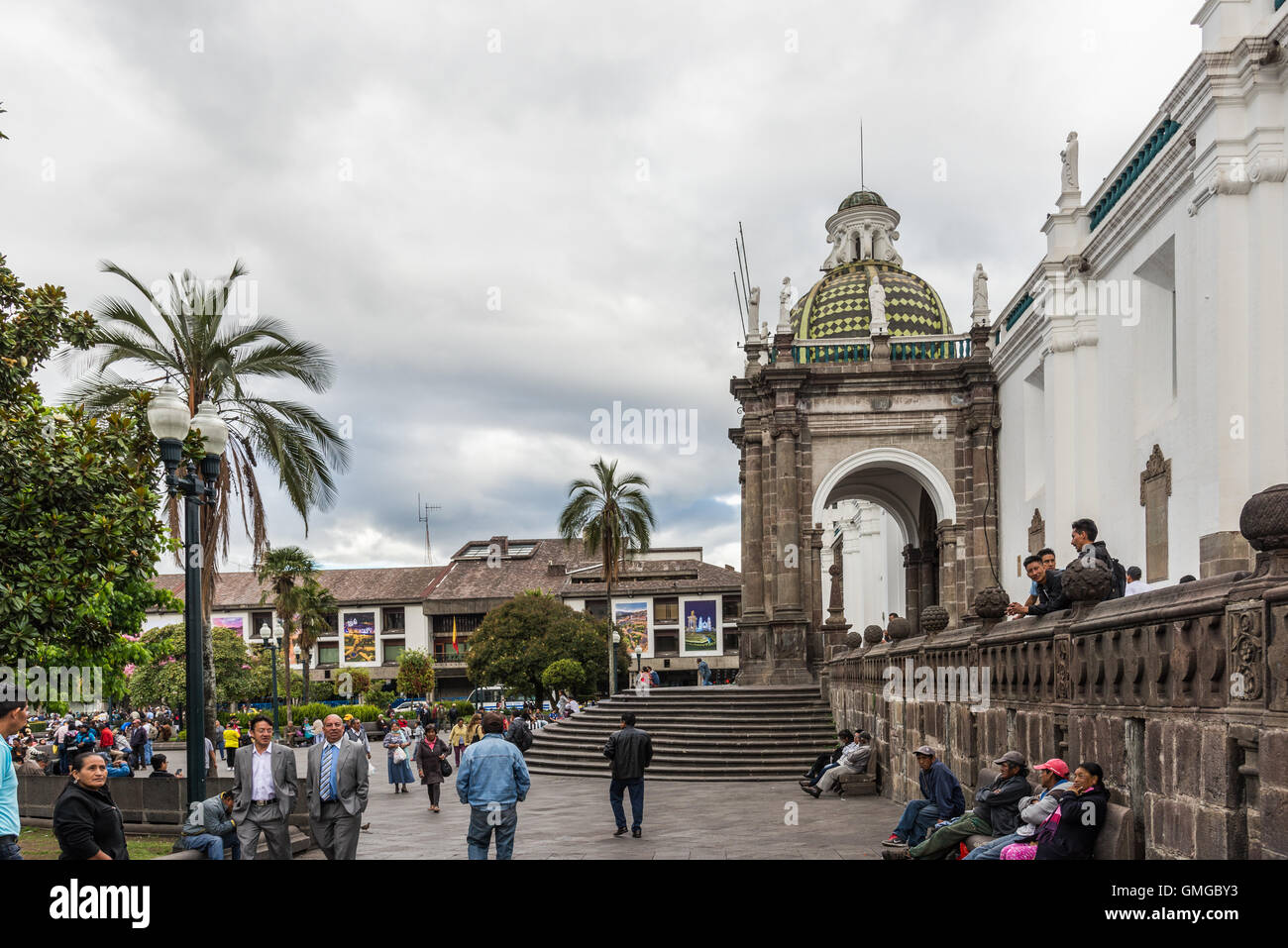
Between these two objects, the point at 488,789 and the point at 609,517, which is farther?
the point at 609,517

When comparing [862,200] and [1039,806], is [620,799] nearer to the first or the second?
[1039,806]

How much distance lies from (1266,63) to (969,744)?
28.9 ft

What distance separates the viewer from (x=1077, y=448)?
61.6 ft

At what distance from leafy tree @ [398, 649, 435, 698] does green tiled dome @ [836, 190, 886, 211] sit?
36.8m

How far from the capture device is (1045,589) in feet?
28.6

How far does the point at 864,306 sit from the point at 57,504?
892 inches

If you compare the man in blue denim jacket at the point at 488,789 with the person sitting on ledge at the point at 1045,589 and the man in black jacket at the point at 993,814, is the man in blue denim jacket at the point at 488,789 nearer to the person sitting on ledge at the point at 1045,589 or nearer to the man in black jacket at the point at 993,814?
the man in black jacket at the point at 993,814

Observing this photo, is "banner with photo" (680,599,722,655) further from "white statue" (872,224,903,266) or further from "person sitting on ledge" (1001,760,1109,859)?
"person sitting on ledge" (1001,760,1109,859)

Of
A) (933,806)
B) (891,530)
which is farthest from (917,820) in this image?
(891,530)

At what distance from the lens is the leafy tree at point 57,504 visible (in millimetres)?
8977

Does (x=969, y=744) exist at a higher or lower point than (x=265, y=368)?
lower

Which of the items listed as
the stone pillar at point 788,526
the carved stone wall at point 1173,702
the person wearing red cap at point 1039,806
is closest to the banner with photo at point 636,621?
the stone pillar at point 788,526

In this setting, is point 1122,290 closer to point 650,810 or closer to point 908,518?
point 650,810
